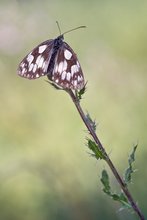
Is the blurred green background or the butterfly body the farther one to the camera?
the blurred green background

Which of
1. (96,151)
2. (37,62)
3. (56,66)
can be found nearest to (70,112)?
(37,62)

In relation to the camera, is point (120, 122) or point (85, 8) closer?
point (120, 122)

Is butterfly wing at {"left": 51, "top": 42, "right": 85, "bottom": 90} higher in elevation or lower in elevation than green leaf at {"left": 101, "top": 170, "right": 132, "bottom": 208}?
higher

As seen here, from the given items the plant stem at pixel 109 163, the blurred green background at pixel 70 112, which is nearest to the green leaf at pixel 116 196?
the plant stem at pixel 109 163

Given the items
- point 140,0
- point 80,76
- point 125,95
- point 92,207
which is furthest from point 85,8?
point 80,76

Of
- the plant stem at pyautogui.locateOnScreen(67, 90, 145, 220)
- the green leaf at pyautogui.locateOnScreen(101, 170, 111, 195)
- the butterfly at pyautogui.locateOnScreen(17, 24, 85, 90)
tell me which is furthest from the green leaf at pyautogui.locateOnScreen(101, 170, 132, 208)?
the butterfly at pyautogui.locateOnScreen(17, 24, 85, 90)

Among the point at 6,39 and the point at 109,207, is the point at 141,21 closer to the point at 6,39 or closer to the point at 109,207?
the point at 6,39

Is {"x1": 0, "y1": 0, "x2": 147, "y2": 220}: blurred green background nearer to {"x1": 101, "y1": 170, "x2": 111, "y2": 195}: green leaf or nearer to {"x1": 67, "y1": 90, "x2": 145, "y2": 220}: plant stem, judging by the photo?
{"x1": 101, "y1": 170, "x2": 111, "y2": 195}: green leaf

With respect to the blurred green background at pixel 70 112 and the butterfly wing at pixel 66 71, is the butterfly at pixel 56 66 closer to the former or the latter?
the butterfly wing at pixel 66 71
